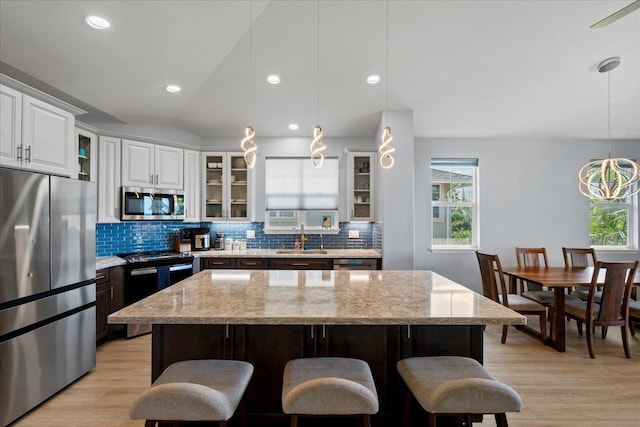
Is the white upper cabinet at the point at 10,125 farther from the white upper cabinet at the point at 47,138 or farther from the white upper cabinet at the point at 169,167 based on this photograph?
the white upper cabinet at the point at 169,167

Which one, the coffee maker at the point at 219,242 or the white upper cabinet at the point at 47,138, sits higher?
the white upper cabinet at the point at 47,138

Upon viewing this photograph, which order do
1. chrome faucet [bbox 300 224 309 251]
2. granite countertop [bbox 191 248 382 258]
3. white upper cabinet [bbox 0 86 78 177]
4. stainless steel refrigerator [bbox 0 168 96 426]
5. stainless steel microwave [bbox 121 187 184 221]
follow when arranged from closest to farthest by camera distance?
stainless steel refrigerator [bbox 0 168 96 426], white upper cabinet [bbox 0 86 78 177], stainless steel microwave [bbox 121 187 184 221], granite countertop [bbox 191 248 382 258], chrome faucet [bbox 300 224 309 251]

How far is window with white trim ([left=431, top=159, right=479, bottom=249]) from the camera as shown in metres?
5.37

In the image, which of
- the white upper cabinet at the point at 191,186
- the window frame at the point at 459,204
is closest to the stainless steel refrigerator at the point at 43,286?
the white upper cabinet at the point at 191,186

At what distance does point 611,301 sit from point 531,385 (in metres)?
1.48

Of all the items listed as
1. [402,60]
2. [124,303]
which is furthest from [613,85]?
[124,303]

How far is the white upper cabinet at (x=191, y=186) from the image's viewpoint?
476 cm

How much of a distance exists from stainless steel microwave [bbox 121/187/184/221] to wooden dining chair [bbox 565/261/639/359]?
494 cm

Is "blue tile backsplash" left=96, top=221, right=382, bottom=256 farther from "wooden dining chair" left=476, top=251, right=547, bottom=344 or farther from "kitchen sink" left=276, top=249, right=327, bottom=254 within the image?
"wooden dining chair" left=476, top=251, right=547, bottom=344

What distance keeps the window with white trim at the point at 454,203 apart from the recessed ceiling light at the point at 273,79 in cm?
287

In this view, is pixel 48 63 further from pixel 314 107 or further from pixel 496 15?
pixel 496 15

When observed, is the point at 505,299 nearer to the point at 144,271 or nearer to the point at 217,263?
the point at 217,263

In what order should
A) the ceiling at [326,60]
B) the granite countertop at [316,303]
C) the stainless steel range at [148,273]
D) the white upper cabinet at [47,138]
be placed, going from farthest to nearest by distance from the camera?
the stainless steel range at [148,273], the ceiling at [326,60], the white upper cabinet at [47,138], the granite countertop at [316,303]

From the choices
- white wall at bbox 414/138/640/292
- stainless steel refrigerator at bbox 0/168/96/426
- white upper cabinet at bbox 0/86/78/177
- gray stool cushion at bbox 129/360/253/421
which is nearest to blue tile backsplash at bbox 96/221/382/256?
white wall at bbox 414/138/640/292
